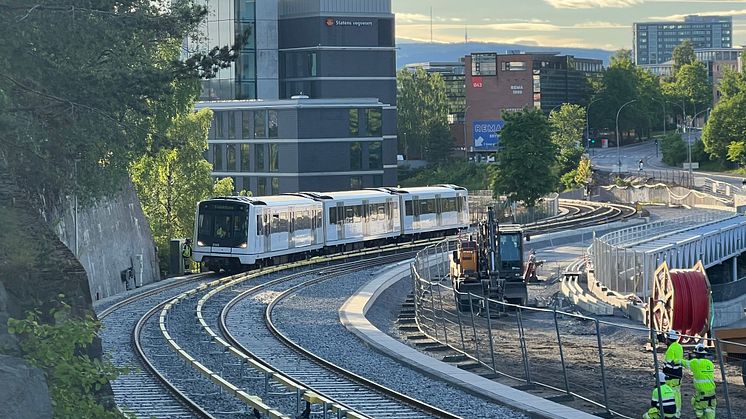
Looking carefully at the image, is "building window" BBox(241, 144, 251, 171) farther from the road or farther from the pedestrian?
the road

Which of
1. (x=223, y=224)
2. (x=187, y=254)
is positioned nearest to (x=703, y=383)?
(x=223, y=224)

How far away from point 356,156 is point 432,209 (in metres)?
25.7

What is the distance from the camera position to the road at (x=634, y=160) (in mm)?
119162

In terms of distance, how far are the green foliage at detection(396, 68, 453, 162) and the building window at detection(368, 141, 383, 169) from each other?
59362 mm

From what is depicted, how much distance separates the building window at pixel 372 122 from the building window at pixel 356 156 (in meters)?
1.10

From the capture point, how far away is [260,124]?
9106 cm

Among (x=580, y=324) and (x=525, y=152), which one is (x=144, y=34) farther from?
(x=525, y=152)

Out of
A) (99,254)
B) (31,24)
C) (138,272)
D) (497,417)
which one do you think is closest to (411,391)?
(497,417)

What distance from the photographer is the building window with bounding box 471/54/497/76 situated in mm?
156750

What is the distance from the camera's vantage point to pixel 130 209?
49.1 m

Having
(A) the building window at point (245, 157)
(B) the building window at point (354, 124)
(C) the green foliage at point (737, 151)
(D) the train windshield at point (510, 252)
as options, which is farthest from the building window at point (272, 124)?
(D) the train windshield at point (510, 252)

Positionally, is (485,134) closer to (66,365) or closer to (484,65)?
(484,65)

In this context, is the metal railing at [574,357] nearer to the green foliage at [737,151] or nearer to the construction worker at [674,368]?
the construction worker at [674,368]

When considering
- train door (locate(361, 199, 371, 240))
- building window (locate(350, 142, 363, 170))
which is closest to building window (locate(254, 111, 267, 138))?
building window (locate(350, 142, 363, 170))
